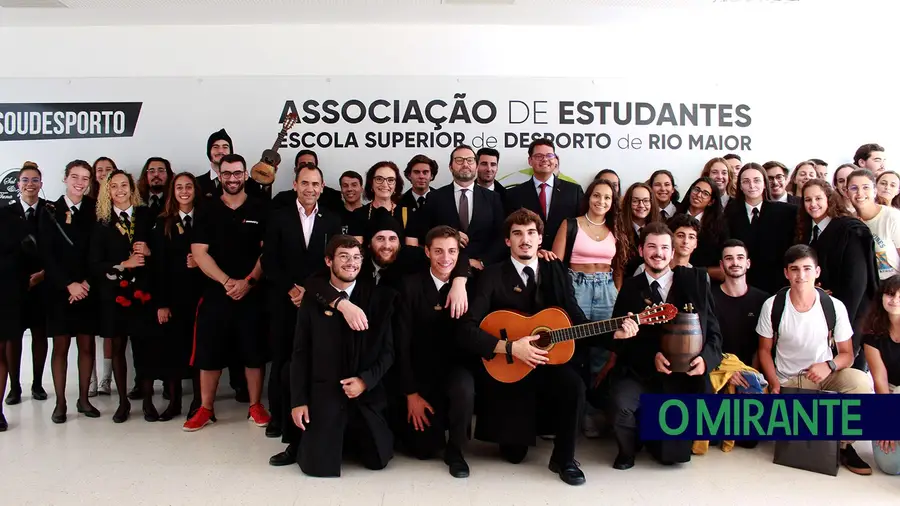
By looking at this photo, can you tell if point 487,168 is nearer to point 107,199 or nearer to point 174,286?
point 174,286

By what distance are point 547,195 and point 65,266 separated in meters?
3.57

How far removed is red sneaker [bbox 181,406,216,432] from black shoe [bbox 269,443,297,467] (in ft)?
2.96

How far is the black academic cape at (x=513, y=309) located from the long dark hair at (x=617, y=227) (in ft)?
2.15

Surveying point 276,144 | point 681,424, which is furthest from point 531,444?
point 276,144

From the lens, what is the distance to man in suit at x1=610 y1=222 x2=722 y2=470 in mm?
3334

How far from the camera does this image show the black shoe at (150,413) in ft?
13.8

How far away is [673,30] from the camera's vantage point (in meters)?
5.29

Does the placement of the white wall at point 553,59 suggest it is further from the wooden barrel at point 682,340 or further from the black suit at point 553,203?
the wooden barrel at point 682,340

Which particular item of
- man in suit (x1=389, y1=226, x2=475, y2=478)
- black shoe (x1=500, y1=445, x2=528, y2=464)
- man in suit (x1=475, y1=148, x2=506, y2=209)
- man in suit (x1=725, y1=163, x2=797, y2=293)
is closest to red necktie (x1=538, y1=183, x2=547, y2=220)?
man in suit (x1=475, y1=148, x2=506, y2=209)

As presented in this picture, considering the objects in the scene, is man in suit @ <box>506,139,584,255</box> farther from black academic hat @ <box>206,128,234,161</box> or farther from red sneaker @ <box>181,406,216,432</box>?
red sneaker @ <box>181,406,216,432</box>

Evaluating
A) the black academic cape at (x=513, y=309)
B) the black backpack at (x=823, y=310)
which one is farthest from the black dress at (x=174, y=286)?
the black backpack at (x=823, y=310)

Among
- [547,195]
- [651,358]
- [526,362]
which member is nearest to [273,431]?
[526,362]

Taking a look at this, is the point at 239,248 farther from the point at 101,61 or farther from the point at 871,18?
the point at 871,18

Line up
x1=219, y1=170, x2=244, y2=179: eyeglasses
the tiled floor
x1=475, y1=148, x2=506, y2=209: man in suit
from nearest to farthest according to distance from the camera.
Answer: the tiled floor → x1=219, y1=170, x2=244, y2=179: eyeglasses → x1=475, y1=148, x2=506, y2=209: man in suit
